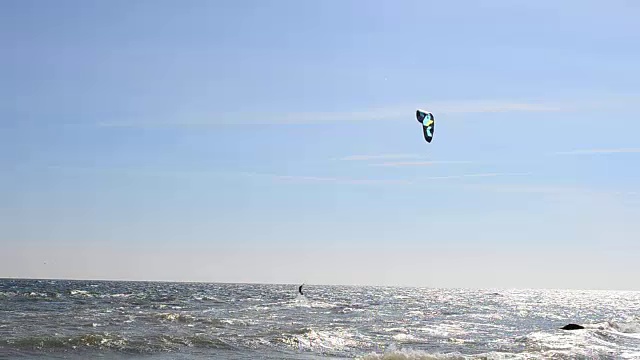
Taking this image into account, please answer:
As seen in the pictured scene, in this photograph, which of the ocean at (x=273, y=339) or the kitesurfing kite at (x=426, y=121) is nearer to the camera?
the kitesurfing kite at (x=426, y=121)

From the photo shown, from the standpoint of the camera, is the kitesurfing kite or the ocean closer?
the kitesurfing kite

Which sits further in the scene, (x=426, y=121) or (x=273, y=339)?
(x=273, y=339)

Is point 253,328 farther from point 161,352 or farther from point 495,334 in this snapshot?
point 495,334

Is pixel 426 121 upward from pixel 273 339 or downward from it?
upward

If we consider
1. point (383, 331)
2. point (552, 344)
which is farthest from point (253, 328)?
point (552, 344)

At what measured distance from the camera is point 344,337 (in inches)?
1170

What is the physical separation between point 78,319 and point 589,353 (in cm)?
2389

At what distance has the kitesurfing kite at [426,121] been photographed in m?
20.8

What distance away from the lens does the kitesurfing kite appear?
68.2 feet

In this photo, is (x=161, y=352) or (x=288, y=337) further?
(x=288, y=337)

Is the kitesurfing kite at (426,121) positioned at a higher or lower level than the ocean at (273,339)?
higher

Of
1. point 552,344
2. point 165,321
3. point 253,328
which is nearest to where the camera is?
point 552,344

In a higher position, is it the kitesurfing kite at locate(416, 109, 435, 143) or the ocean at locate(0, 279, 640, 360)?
the kitesurfing kite at locate(416, 109, 435, 143)

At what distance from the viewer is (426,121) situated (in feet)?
70.2
